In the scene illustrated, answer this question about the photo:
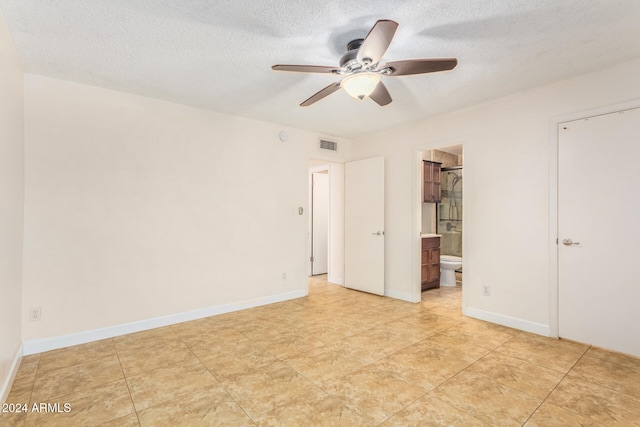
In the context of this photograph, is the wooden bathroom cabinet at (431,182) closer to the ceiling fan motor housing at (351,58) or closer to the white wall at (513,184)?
the white wall at (513,184)

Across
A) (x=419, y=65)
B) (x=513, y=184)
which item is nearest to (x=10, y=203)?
(x=419, y=65)

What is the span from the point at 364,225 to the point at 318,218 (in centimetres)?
156

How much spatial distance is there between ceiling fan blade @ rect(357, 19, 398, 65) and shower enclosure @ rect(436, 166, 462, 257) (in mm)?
4870

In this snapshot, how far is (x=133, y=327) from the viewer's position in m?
3.17

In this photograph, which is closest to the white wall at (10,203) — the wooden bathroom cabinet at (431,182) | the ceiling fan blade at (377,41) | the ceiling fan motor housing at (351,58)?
the ceiling fan motor housing at (351,58)

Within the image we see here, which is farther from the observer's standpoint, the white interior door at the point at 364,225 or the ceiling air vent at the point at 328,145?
the ceiling air vent at the point at 328,145

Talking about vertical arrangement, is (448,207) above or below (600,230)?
above

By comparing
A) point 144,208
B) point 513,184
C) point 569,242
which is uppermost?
point 513,184

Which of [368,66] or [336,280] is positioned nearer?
[368,66]

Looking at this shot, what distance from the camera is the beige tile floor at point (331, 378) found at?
6.02 feet

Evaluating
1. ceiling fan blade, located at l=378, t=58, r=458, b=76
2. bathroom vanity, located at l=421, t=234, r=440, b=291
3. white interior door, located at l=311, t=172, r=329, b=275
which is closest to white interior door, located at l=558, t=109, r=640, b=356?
ceiling fan blade, located at l=378, t=58, r=458, b=76

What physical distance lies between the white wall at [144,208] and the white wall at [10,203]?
20cm

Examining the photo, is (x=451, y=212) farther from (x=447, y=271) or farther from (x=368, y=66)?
(x=368, y=66)

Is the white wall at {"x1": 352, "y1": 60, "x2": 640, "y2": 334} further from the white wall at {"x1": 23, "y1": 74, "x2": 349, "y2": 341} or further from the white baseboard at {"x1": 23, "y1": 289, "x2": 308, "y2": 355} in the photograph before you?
the white baseboard at {"x1": 23, "y1": 289, "x2": 308, "y2": 355}
